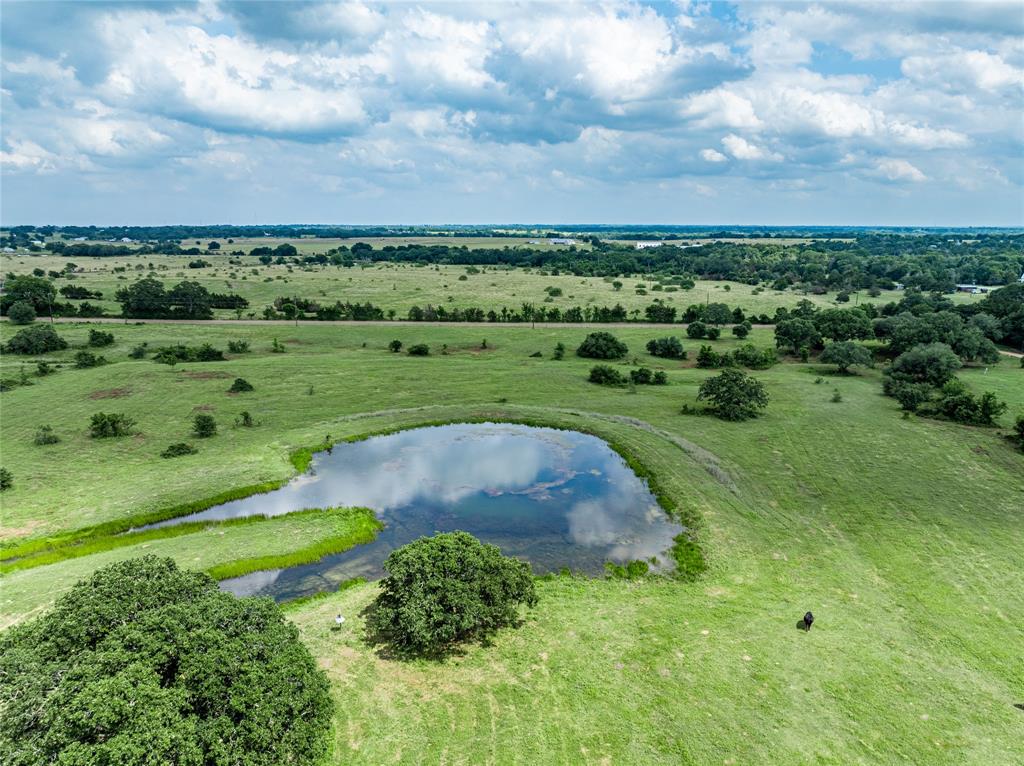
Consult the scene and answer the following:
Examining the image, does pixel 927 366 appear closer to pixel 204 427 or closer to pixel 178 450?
pixel 204 427

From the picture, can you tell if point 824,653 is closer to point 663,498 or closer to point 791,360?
point 663,498

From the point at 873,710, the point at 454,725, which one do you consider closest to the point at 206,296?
the point at 454,725

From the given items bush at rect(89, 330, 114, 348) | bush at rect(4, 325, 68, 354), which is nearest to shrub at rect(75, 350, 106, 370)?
bush at rect(89, 330, 114, 348)

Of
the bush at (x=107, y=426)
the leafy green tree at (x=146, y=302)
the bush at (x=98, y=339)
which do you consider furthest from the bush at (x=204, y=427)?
the leafy green tree at (x=146, y=302)

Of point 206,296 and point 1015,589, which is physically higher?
point 206,296

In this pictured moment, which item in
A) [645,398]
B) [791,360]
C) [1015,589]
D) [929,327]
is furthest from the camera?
[791,360]

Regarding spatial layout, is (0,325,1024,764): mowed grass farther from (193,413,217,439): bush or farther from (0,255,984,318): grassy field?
(0,255,984,318): grassy field

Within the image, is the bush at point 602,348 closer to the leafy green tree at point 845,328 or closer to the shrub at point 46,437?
the leafy green tree at point 845,328
